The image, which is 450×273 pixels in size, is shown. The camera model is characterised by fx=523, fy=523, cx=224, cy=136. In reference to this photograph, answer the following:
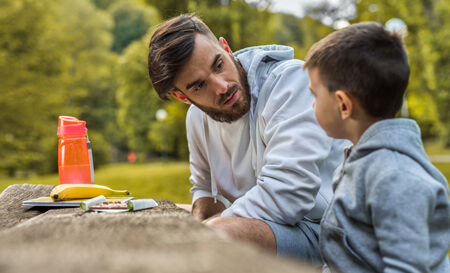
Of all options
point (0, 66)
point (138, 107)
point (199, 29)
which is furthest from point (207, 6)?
point (138, 107)

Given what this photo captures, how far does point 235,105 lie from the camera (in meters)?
2.50

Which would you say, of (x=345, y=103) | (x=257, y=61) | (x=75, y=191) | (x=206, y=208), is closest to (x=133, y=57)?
(x=206, y=208)

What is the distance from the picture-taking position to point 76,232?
1.02m

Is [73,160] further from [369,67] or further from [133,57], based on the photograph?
[133,57]

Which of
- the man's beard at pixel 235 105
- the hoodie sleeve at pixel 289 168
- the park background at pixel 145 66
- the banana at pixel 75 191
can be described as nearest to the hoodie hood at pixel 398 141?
the hoodie sleeve at pixel 289 168

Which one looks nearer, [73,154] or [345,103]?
[345,103]

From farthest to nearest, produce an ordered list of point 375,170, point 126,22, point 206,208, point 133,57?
point 126,22
point 133,57
point 206,208
point 375,170

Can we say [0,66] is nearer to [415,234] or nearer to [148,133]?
[148,133]

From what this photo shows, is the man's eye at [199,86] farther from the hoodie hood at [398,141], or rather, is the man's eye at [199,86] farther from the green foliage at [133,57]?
the green foliage at [133,57]

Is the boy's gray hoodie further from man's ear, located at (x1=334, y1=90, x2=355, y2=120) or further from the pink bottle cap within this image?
the pink bottle cap

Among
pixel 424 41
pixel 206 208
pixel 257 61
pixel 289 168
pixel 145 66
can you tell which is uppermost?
pixel 257 61

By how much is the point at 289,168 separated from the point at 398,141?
624mm

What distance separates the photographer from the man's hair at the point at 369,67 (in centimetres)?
153

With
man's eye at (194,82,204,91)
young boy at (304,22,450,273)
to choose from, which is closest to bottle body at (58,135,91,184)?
man's eye at (194,82,204,91)
